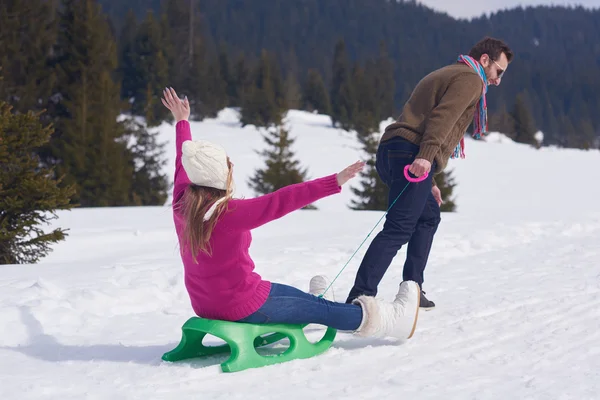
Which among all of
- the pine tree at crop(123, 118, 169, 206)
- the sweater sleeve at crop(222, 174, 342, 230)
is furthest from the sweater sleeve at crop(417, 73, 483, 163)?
the pine tree at crop(123, 118, 169, 206)

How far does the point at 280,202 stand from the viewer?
3.21 metres

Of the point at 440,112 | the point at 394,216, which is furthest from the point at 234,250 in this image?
the point at 440,112

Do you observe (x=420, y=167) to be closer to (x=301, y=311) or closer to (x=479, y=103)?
(x=479, y=103)

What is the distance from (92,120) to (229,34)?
117 meters

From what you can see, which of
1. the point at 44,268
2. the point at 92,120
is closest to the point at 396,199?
the point at 44,268

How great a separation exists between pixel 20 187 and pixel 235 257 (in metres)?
4.78

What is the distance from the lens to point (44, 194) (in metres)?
7.42

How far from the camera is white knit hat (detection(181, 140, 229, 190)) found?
329cm

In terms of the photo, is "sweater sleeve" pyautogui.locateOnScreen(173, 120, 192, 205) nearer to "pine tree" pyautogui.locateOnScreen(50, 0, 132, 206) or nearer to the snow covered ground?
the snow covered ground

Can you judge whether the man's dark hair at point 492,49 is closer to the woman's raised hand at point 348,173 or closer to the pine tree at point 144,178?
the woman's raised hand at point 348,173

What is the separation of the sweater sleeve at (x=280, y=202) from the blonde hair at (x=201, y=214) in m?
0.08

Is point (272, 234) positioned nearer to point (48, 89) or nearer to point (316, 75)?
point (48, 89)

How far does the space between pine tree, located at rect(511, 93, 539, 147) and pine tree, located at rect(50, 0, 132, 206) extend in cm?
4783

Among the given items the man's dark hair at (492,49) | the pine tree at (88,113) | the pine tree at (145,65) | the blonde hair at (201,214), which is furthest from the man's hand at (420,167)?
the pine tree at (145,65)
